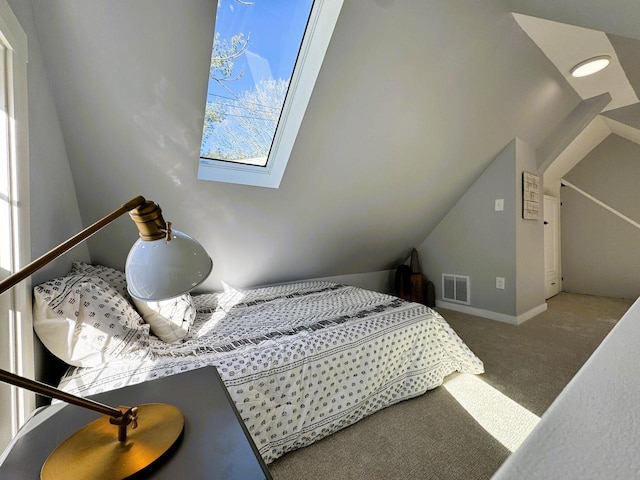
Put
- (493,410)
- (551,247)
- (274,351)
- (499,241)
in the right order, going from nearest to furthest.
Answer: (274,351), (493,410), (499,241), (551,247)

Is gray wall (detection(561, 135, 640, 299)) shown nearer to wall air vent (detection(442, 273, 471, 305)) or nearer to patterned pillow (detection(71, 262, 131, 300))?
wall air vent (detection(442, 273, 471, 305))

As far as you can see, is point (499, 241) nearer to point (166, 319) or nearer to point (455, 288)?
point (455, 288)

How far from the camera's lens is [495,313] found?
3361mm

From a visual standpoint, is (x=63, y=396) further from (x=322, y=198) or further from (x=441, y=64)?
(x=441, y=64)

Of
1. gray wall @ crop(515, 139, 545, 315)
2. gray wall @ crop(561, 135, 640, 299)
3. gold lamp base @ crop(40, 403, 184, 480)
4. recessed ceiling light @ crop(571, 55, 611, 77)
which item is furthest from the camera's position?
gray wall @ crop(561, 135, 640, 299)

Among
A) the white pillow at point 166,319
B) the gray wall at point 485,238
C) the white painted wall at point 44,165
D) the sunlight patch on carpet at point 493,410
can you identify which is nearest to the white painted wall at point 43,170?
the white painted wall at point 44,165

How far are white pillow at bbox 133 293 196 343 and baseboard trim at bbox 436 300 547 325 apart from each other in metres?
3.17

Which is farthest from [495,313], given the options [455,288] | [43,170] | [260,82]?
[43,170]

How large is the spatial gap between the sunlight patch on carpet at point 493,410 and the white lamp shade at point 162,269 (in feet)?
5.53

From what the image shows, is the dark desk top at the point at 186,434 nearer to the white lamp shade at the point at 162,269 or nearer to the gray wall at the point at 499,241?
the white lamp shade at the point at 162,269

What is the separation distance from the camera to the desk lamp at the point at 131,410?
592 millimetres

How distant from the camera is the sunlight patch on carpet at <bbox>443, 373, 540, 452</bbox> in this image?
1.58m

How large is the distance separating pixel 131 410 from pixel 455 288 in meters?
3.75

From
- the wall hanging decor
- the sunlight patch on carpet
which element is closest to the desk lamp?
the sunlight patch on carpet
